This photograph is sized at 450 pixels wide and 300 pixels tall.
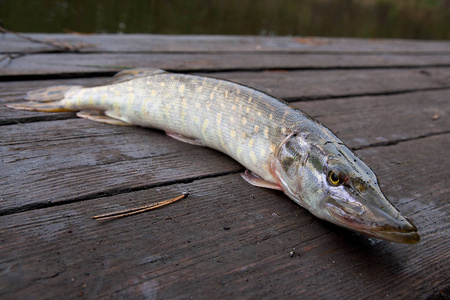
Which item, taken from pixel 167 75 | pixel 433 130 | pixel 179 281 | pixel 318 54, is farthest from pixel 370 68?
pixel 179 281

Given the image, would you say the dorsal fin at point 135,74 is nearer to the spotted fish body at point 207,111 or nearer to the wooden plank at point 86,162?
the spotted fish body at point 207,111

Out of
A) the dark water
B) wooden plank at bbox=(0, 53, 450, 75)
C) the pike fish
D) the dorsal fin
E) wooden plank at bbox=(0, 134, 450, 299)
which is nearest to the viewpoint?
wooden plank at bbox=(0, 134, 450, 299)

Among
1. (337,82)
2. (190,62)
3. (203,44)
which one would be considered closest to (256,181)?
(190,62)

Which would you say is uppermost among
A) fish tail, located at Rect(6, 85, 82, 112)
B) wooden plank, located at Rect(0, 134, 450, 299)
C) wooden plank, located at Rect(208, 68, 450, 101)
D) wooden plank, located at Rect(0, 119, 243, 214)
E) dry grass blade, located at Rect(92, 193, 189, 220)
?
wooden plank, located at Rect(208, 68, 450, 101)

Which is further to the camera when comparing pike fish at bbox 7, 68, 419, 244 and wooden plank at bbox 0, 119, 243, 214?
wooden plank at bbox 0, 119, 243, 214

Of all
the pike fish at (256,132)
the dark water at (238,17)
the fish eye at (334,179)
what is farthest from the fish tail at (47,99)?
the dark water at (238,17)

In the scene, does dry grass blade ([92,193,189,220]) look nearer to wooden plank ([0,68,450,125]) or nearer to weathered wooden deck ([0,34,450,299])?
weathered wooden deck ([0,34,450,299])

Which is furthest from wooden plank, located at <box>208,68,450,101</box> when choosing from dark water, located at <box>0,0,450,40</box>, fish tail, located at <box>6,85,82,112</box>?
dark water, located at <box>0,0,450,40</box>
